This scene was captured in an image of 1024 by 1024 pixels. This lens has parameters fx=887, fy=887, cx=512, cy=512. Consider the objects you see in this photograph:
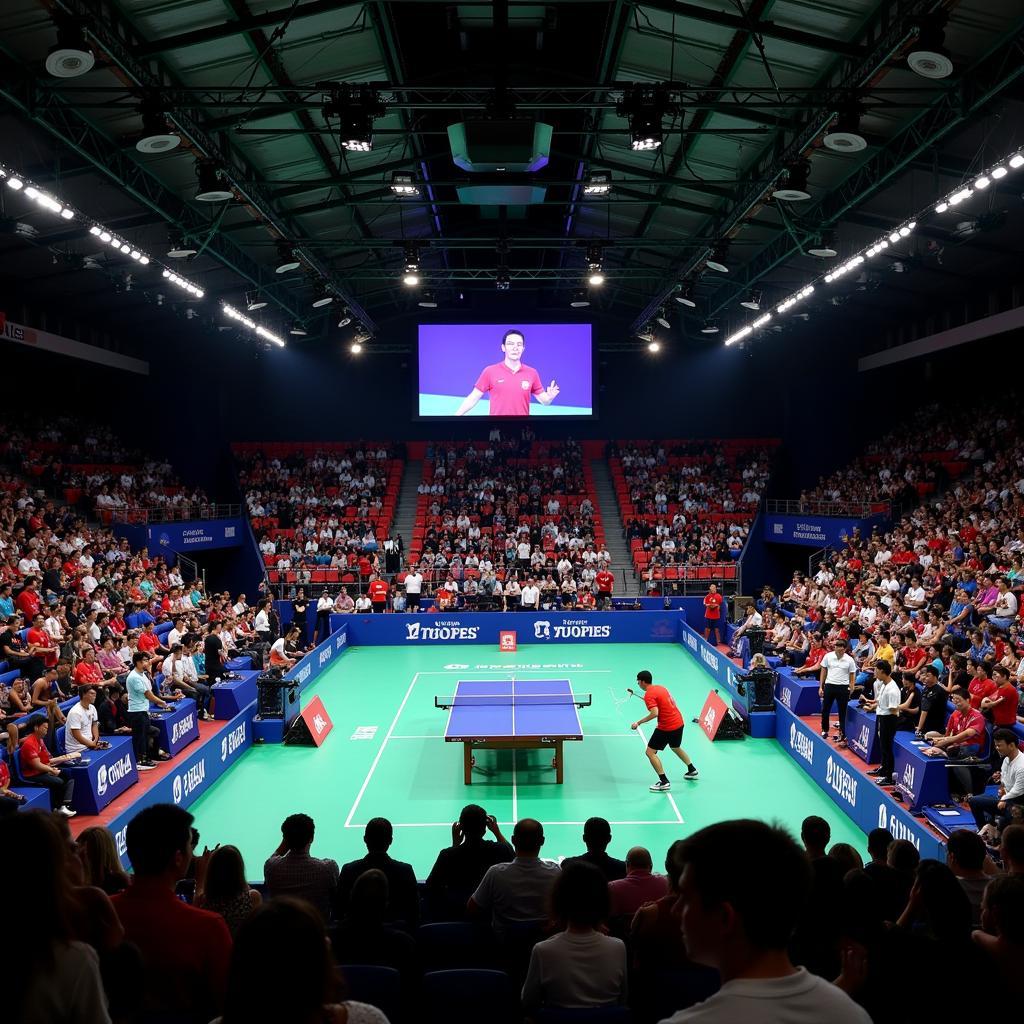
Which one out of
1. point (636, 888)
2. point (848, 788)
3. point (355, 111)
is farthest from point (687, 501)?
point (636, 888)

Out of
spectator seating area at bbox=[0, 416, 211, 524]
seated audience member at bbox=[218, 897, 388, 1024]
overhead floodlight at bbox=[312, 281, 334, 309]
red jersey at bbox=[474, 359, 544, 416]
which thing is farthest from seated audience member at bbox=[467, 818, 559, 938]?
red jersey at bbox=[474, 359, 544, 416]

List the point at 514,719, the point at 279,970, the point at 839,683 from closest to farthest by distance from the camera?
the point at 279,970 < the point at 514,719 < the point at 839,683

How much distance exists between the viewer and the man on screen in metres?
31.1

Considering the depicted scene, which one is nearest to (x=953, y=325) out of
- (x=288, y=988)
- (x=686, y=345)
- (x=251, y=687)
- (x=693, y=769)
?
(x=686, y=345)

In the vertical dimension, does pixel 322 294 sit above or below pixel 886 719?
above

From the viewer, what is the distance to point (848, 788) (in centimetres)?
1228

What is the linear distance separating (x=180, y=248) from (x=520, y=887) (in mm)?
15101

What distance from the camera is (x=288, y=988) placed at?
1979mm

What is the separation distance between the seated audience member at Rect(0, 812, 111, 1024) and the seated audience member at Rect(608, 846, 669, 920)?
440cm

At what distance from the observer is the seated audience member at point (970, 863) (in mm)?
5723

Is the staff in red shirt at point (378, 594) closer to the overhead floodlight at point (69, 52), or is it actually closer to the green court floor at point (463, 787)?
the green court floor at point (463, 787)

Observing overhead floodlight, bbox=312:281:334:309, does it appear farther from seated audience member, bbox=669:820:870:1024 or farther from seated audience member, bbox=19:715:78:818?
seated audience member, bbox=669:820:870:1024

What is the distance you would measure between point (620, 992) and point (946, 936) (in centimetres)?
149

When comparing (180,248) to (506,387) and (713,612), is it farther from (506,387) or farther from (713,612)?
(713,612)
